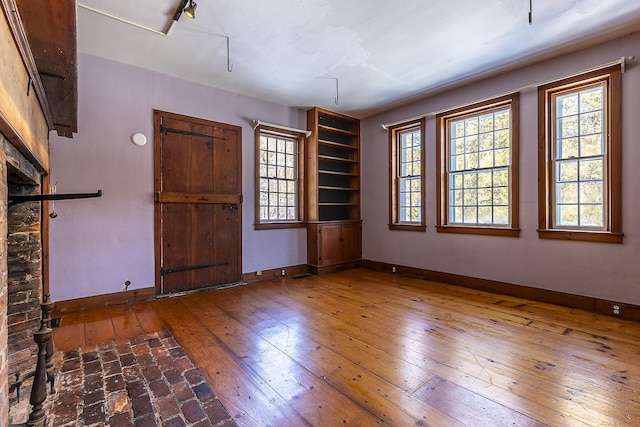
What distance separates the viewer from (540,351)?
230 cm

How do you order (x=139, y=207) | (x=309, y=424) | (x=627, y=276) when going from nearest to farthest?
(x=309, y=424) < (x=627, y=276) < (x=139, y=207)

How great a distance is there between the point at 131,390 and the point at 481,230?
417 cm

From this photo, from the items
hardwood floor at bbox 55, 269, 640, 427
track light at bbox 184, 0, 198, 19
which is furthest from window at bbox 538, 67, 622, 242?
track light at bbox 184, 0, 198, 19

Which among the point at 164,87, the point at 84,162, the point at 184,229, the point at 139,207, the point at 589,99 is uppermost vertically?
the point at 164,87

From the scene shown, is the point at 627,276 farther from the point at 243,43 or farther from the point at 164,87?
the point at 164,87

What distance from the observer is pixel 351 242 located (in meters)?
5.59

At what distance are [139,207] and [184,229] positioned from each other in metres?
0.60

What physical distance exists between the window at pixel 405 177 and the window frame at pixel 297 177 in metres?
1.56

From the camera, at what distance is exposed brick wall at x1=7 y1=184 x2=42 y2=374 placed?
81.6 inches

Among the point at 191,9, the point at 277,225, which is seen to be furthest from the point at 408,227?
the point at 191,9

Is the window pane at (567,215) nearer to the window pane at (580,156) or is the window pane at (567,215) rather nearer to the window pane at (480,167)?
the window pane at (580,156)

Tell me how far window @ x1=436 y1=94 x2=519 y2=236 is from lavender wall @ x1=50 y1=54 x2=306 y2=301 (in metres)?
3.74

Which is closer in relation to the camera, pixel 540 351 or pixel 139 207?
pixel 540 351

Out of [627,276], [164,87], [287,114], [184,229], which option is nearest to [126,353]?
[184,229]
